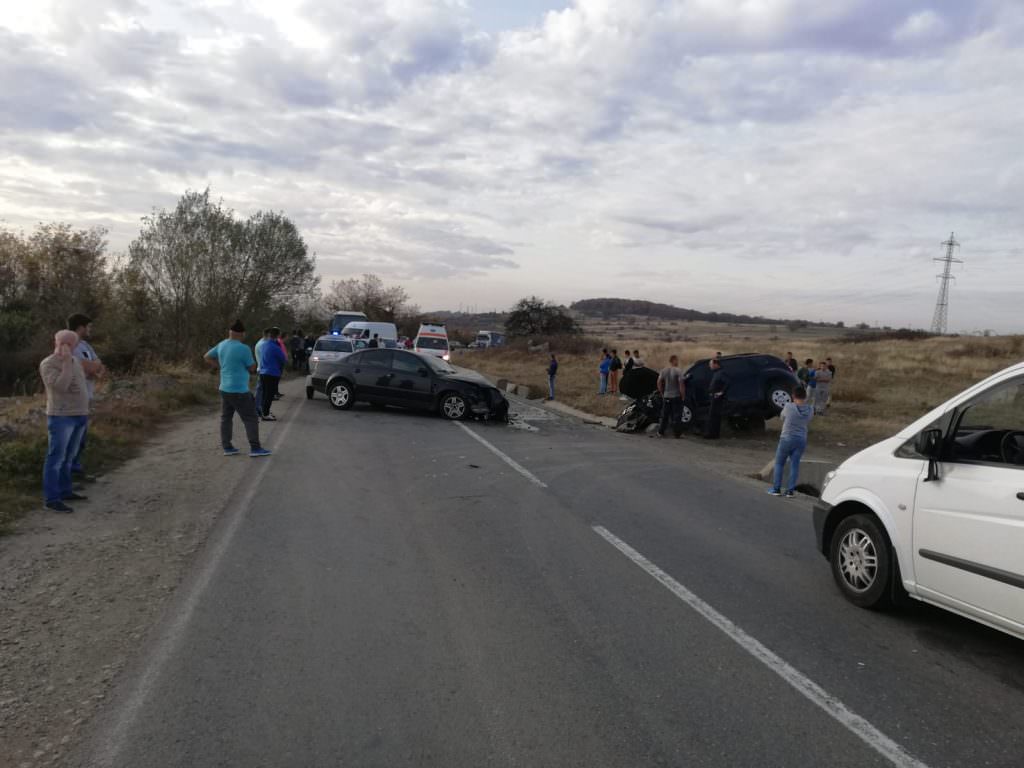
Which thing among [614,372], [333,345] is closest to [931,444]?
[333,345]

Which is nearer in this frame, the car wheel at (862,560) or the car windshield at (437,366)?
the car wheel at (862,560)

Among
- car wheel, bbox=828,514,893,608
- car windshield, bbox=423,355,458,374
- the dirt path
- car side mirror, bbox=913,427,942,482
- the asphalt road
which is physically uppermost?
car side mirror, bbox=913,427,942,482

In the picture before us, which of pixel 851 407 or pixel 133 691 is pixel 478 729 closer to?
pixel 133 691

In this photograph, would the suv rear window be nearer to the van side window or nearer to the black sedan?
the black sedan

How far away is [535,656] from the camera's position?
172 inches

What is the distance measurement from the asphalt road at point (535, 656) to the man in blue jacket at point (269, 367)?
742 centimetres

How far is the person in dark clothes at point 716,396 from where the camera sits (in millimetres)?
15633

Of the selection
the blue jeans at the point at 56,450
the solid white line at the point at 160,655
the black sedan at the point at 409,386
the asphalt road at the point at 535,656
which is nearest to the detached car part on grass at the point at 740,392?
the black sedan at the point at 409,386

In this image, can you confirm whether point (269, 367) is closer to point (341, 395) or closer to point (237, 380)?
point (341, 395)

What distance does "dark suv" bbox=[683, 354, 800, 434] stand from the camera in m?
16.6

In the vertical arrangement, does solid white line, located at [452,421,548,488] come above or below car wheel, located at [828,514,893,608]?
below

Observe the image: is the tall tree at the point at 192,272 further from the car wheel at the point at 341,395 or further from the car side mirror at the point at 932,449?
the car side mirror at the point at 932,449

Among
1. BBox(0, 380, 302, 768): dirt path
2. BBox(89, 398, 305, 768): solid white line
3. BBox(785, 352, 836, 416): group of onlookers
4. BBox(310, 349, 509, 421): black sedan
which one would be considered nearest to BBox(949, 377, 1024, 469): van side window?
BBox(89, 398, 305, 768): solid white line

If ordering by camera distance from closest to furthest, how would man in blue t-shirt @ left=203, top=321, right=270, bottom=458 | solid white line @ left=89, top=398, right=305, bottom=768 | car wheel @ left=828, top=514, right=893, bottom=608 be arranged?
solid white line @ left=89, top=398, right=305, bottom=768, car wheel @ left=828, top=514, right=893, bottom=608, man in blue t-shirt @ left=203, top=321, right=270, bottom=458
